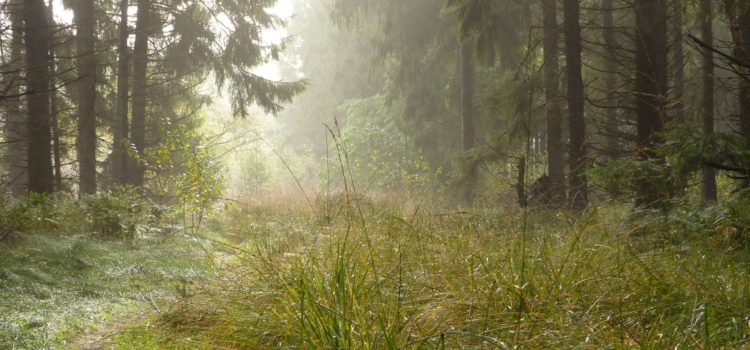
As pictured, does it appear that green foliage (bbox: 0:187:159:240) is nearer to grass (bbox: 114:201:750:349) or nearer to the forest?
the forest

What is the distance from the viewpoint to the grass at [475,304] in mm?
2268

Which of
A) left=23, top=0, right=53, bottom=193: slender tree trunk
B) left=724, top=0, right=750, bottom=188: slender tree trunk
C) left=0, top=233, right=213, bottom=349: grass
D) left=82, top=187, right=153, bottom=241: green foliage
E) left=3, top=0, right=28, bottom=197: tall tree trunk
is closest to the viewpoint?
left=0, top=233, right=213, bottom=349: grass

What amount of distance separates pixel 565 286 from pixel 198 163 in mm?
7441

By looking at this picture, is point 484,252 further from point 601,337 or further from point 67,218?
point 67,218

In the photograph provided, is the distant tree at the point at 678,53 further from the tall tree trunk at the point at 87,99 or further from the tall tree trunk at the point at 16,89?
the tall tree trunk at the point at 87,99

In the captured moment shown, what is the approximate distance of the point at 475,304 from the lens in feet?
8.52

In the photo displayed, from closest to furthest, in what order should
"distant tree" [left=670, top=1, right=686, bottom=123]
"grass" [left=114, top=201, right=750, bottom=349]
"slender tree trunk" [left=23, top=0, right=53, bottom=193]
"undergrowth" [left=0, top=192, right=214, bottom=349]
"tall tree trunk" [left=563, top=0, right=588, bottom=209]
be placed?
"grass" [left=114, top=201, right=750, bottom=349] < "undergrowth" [left=0, top=192, right=214, bottom=349] < "distant tree" [left=670, top=1, right=686, bottom=123] < "tall tree trunk" [left=563, top=0, right=588, bottom=209] < "slender tree trunk" [left=23, top=0, right=53, bottom=193]

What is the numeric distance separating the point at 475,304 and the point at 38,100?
7.67m

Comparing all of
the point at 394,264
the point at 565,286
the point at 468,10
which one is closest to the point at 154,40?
the point at 468,10

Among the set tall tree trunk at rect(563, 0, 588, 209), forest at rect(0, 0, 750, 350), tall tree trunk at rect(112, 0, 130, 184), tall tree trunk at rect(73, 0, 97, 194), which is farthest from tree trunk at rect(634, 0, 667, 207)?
tall tree trunk at rect(112, 0, 130, 184)

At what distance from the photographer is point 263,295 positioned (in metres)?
3.01

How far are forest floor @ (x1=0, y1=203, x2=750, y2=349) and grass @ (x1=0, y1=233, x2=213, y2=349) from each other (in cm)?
2

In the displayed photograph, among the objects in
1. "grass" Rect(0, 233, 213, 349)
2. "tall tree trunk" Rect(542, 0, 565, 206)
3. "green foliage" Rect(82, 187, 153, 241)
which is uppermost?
"tall tree trunk" Rect(542, 0, 565, 206)

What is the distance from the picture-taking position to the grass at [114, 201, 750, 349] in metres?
2.27
